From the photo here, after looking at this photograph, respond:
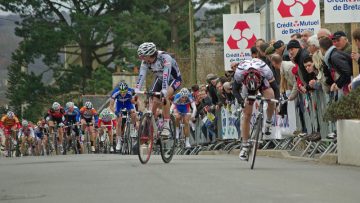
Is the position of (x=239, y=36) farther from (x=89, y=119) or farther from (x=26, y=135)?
(x=26, y=135)

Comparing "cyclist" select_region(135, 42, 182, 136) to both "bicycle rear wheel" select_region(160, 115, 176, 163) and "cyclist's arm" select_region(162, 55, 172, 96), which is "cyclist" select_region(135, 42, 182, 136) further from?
"bicycle rear wheel" select_region(160, 115, 176, 163)

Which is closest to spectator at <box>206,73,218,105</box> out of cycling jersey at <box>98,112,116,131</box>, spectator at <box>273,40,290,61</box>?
spectator at <box>273,40,290,61</box>

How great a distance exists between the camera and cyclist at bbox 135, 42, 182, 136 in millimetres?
16969

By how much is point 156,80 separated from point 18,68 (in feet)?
199

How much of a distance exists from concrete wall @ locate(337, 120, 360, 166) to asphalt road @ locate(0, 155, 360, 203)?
0.38 metres

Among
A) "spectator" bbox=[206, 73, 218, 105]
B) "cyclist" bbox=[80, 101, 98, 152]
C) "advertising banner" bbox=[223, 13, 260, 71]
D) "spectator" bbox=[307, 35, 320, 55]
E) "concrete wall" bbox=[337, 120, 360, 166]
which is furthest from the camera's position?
"cyclist" bbox=[80, 101, 98, 152]

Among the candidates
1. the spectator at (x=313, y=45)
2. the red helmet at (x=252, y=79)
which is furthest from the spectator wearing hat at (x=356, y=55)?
the spectator at (x=313, y=45)

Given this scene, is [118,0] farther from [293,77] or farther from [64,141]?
[293,77]

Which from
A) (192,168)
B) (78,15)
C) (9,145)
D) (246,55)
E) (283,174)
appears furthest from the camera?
(78,15)

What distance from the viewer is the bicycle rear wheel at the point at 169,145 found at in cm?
1712

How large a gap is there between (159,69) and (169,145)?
1.35 m

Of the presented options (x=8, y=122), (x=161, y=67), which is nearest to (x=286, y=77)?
(x=161, y=67)

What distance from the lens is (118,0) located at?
7500 centimetres

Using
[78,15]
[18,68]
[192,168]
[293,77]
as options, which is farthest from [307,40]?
[18,68]
